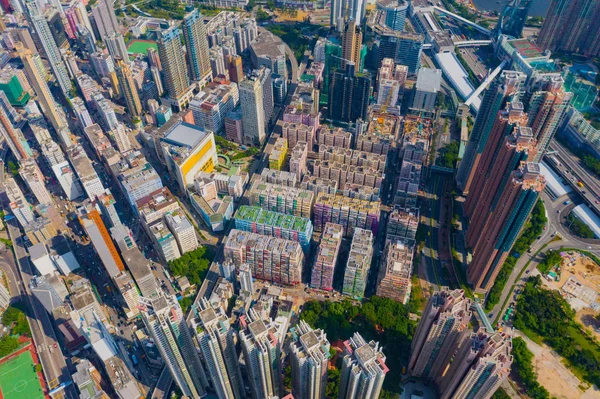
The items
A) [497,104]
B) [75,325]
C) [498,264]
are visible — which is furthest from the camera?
[497,104]

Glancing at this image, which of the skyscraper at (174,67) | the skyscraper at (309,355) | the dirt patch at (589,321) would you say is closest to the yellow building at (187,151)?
the skyscraper at (174,67)

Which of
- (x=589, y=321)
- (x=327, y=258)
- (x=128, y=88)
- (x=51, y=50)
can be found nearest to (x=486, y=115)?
(x=589, y=321)

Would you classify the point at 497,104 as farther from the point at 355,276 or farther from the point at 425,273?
the point at 355,276

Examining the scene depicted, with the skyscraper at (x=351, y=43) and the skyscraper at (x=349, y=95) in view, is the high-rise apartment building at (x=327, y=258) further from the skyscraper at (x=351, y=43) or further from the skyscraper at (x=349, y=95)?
the skyscraper at (x=351, y=43)

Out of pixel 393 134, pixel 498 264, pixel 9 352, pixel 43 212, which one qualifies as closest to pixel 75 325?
pixel 9 352

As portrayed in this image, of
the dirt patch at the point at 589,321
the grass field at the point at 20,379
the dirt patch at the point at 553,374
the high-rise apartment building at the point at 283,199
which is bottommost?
the grass field at the point at 20,379

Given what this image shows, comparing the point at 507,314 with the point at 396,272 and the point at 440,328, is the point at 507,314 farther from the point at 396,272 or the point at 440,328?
the point at 440,328
